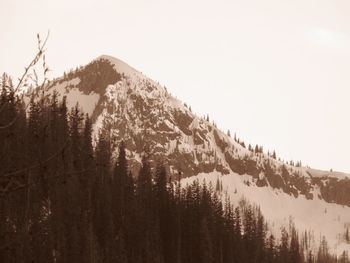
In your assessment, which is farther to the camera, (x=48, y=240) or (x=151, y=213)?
(x=151, y=213)

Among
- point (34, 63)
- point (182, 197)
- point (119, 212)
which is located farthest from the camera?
point (182, 197)

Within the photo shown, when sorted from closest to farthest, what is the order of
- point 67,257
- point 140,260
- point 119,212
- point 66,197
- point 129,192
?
1. point 67,257
2. point 66,197
3. point 140,260
4. point 119,212
5. point 129,192


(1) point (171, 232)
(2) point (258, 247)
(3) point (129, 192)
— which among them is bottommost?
(2) point (258, 247)

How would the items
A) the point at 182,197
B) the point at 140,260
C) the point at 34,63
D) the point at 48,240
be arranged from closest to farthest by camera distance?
the point at 34,63, the point at 48,240, the point at 140,260, the point at 182,197

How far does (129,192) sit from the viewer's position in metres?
75.5

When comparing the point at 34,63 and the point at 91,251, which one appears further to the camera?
the point at 91,251

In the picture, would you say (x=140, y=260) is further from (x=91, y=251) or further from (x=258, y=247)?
(x=258, y=247)

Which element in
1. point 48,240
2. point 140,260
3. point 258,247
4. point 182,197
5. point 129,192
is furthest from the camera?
point 258,247

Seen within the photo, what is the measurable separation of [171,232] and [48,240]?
39.4 meters

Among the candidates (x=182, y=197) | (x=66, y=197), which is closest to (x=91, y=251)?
(x=66, y=197)

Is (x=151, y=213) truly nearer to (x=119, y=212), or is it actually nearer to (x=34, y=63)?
(x=119, y=212)

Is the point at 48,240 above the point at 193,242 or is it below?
above

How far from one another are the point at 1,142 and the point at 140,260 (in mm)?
58336

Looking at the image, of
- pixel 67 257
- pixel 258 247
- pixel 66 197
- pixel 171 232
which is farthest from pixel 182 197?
pixel 67 257
